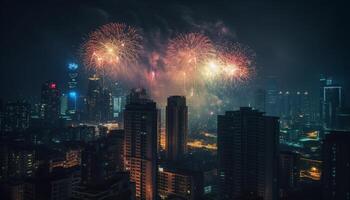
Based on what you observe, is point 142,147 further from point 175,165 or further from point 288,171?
point 288,171

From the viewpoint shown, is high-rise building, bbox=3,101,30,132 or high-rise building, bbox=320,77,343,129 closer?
high-rise building, bbox=3,101,30,132

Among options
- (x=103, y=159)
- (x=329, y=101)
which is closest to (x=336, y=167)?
(x=103, y=159)

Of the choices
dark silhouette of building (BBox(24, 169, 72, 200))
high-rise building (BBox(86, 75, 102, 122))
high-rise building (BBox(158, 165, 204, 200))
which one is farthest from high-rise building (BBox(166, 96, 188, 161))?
high-rise building (BBox(86, 75, 102, 122))

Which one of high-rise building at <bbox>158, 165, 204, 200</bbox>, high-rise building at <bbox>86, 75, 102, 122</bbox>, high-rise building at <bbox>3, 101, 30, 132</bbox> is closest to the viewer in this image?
high-rise building at <bbox>158, 165, 204, 200</bbox>

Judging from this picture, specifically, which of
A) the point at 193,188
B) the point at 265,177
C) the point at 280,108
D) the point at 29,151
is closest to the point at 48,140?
the point at 29,151

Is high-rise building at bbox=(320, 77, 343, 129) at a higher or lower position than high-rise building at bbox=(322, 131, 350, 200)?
higher

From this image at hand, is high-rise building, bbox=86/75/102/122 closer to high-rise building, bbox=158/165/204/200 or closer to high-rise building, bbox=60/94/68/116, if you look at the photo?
high-rise building, bbox=60/94/68/116

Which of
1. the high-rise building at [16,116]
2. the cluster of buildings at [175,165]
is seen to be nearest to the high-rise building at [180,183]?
the cluster of buildings at [175,165]
